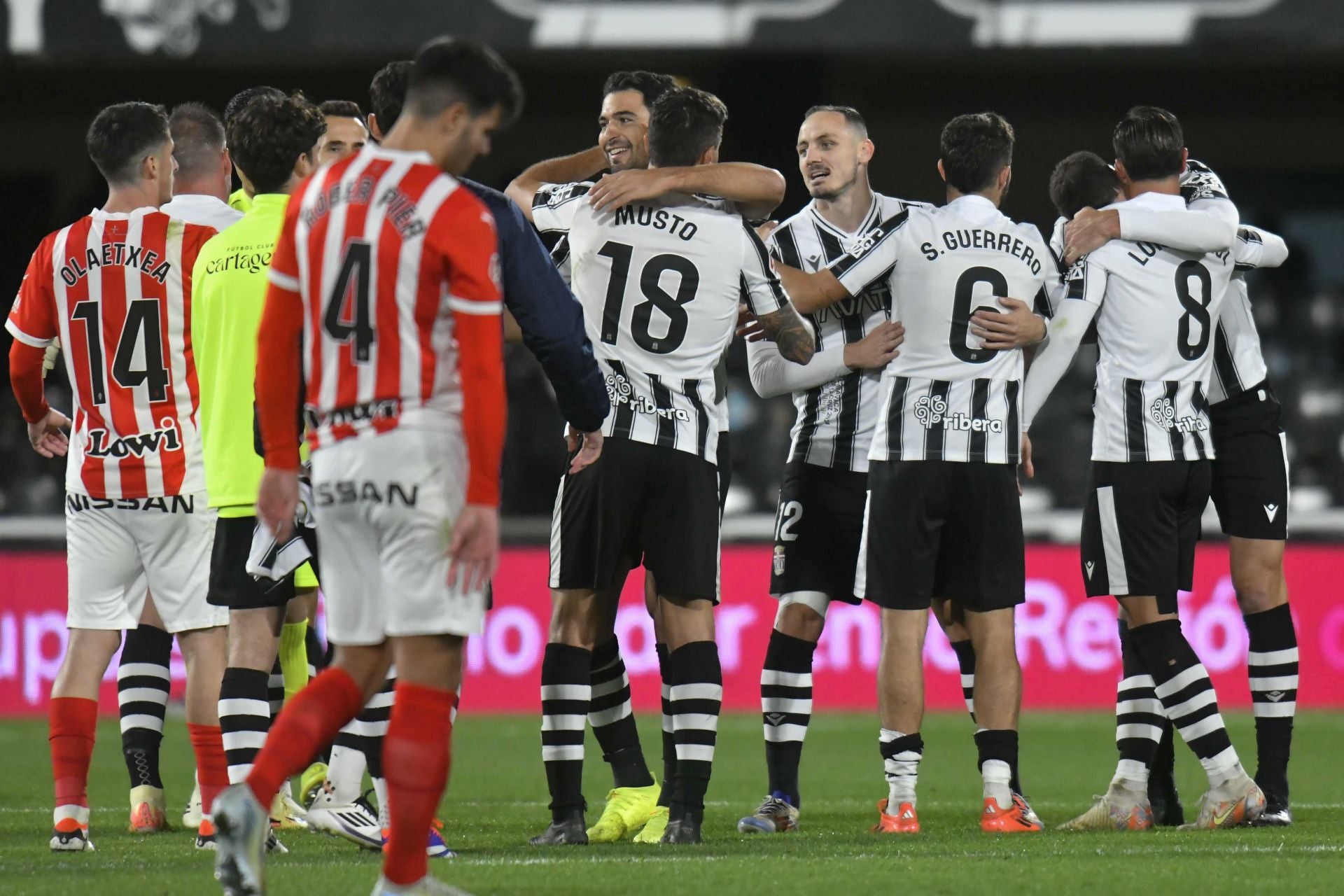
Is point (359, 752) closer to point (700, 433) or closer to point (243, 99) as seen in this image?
point (700, 433)

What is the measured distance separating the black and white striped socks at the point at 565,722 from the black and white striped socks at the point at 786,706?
0.94 m

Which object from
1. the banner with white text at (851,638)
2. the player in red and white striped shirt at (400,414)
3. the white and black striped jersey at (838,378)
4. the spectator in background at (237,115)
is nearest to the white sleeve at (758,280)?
the white and black striped jersey at (838,378)

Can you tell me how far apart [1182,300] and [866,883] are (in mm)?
2526

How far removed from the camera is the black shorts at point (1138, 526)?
5.75 meters

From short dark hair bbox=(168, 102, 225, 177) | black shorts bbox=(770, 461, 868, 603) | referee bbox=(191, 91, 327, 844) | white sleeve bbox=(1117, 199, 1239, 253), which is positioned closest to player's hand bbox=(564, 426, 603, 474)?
referee bbox=(191, 91, 327, 844)

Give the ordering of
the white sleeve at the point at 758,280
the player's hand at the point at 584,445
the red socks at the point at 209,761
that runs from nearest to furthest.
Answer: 1. the player's hand at the point at 584,445
2. the red socks at the point at 209,761
3. the white sleeve at the point at 758,280

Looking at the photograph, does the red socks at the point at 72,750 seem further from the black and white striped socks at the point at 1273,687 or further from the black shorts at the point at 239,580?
the black and white striped socks at the point at 1273,687

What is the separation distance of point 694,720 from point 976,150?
2010mm

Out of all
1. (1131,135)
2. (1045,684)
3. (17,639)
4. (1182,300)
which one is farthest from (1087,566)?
(17,639)

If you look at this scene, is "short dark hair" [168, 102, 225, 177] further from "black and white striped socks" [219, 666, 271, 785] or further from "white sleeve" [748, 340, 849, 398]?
"white sleeve" [748, 340, 849, 398]

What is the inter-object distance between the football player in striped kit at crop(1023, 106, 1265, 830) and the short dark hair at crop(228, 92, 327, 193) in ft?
8.08

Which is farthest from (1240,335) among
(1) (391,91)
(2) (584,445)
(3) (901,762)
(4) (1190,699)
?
(1) (391,91)

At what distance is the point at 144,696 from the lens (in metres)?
6.05

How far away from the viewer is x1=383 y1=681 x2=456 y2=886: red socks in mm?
3699
